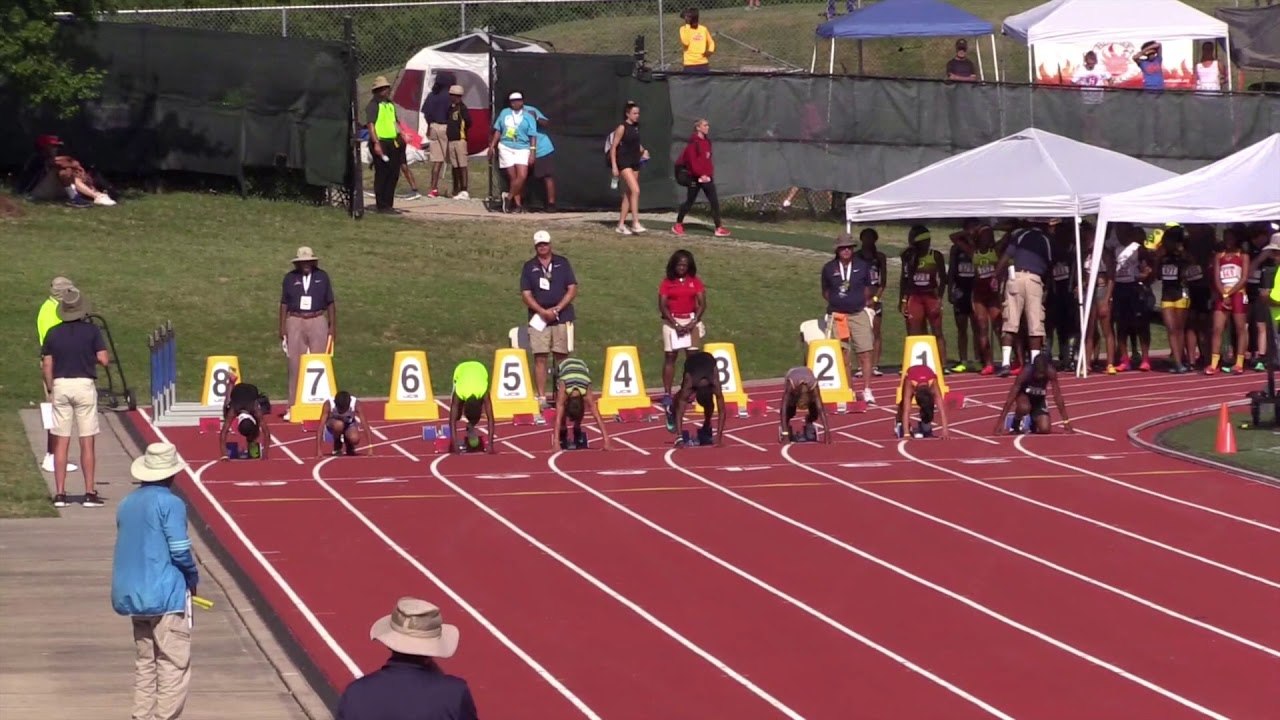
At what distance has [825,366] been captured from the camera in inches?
876

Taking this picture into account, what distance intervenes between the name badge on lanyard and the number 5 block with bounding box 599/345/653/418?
3.04 metres

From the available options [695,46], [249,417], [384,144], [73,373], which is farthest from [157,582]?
[695,46]

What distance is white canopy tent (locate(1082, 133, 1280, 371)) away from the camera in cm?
2316

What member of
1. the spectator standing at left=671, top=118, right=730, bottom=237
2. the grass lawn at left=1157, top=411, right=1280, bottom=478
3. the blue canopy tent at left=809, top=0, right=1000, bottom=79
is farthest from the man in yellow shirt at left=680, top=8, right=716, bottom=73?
the grass lawn at left=1157, top=411, right=1280, bottom=478

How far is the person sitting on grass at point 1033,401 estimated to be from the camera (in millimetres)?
19766

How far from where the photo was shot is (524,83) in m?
32.1

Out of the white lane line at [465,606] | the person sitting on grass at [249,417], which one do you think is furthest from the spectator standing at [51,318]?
the white lane line at [465,606]

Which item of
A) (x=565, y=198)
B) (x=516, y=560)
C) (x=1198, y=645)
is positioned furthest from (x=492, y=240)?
(x=1198, y=645)

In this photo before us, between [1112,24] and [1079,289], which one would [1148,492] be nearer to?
[1079,289]

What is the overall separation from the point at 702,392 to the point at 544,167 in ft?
43.5

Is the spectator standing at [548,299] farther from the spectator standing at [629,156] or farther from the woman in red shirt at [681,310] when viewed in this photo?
the spectator standing at [629,156]

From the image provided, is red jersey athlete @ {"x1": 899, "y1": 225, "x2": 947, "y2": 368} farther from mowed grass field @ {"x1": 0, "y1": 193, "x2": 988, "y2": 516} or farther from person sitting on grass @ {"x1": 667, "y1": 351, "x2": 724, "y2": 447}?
person sitting on grass @ {"x1": 667, "y1": 351, "x2": 724, "y2": 447}

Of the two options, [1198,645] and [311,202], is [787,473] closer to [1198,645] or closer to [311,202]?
[1198,645]

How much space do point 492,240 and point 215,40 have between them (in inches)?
203
